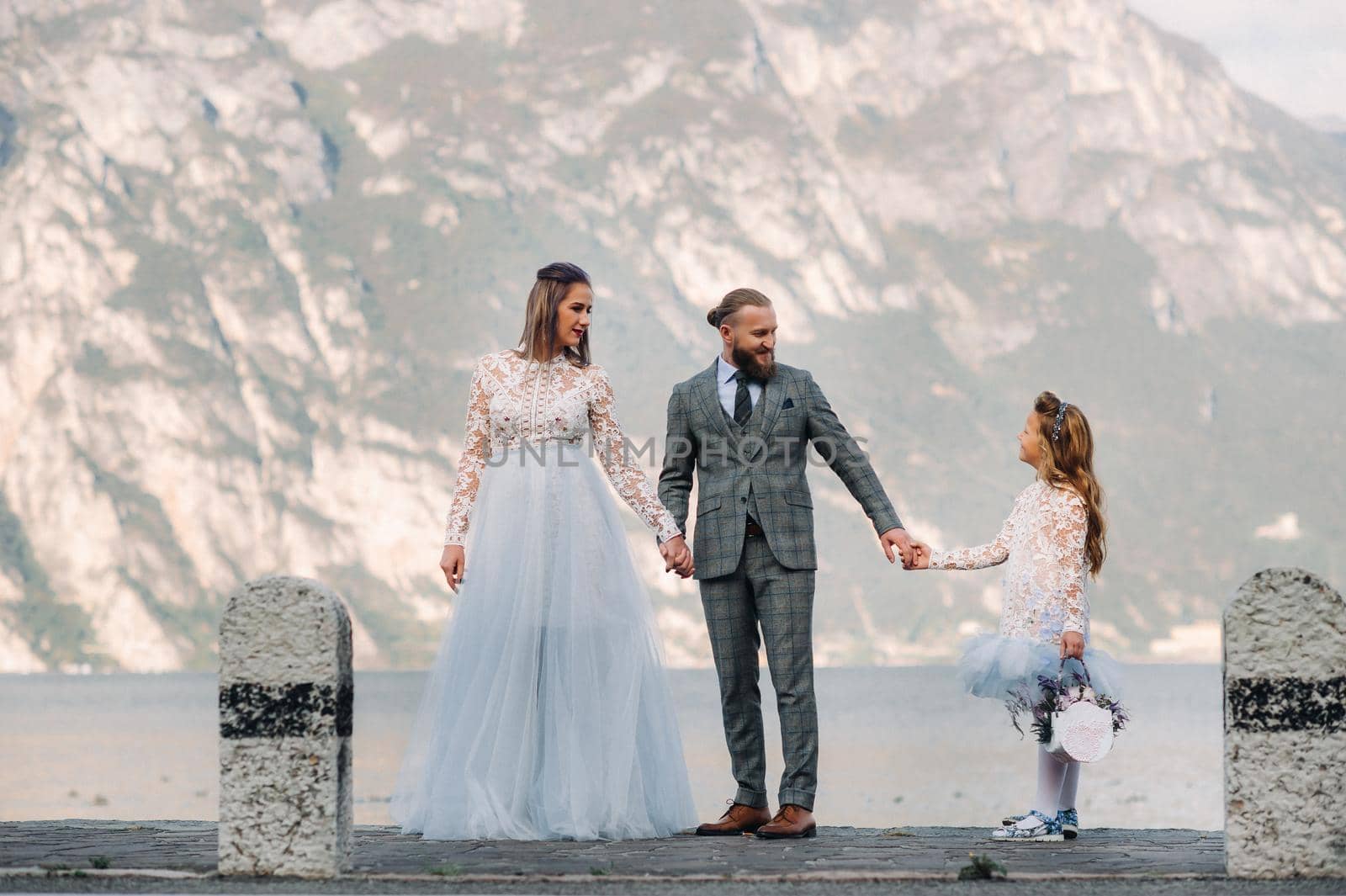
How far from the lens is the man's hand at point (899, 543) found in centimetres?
980

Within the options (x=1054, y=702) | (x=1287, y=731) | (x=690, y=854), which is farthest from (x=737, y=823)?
(x=1287, y=731)

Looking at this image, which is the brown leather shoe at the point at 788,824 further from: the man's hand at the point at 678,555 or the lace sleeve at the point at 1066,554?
the lace sleeve at the point at 1066,554

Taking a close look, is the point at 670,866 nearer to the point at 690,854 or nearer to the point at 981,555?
the point at 690,854

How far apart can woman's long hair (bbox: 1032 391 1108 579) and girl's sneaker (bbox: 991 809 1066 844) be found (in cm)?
135

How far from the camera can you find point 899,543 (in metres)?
9.83

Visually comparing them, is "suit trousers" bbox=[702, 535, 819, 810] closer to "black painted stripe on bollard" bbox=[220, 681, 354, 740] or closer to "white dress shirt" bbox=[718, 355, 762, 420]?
"white dress shirt" bbox=[718, 355, 762, 420]

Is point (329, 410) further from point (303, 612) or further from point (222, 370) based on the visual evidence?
point (303, 612)

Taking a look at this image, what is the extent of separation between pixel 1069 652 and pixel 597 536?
256cm

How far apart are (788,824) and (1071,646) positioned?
5.73 feet

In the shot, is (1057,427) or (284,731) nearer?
(284,731)

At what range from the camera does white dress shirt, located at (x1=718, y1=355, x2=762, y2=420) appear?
1001 centimetres

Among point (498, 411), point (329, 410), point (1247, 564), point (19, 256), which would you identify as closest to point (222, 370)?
point (329, 410)

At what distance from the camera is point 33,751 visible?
8256 cm

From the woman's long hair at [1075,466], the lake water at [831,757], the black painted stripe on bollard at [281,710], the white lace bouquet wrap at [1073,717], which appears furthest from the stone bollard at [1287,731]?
the lake water at [831,757]
